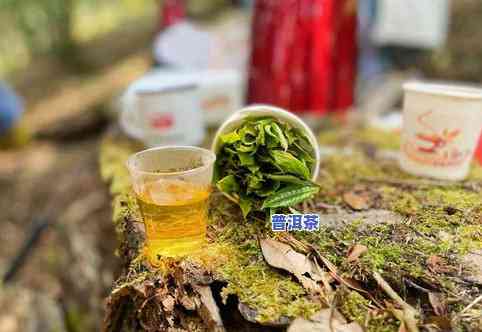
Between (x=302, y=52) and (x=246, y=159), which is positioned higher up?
(x=302, y=52)

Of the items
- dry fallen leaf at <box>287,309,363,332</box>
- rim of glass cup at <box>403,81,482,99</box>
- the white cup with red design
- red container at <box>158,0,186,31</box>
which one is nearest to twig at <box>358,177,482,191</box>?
rim of glass cup at <box>403,81,482,99</box>

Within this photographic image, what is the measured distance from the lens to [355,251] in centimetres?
96

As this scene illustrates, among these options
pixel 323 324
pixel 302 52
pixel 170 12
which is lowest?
pixel 323 324

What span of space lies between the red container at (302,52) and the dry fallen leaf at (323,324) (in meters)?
1.33

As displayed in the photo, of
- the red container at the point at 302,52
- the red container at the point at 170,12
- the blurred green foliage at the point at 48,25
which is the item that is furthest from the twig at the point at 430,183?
the blurred green foliage at the point at 48,25

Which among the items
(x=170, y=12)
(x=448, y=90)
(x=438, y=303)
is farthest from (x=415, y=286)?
(x=170, y=12)

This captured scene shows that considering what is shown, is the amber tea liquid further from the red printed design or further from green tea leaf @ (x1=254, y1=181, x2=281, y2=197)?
the red printed design

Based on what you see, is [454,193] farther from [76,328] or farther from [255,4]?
[76,328]

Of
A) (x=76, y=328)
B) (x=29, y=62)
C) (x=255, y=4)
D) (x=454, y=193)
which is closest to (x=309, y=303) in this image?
(x=454, y=193)

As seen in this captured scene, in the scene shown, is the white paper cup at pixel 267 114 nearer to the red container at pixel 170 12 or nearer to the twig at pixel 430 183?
the twig at pixel 430 183

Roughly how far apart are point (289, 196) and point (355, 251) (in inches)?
7.0

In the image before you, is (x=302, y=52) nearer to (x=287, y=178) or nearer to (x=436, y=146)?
(x=436, y=146)

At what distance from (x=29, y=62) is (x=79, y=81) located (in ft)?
1.57

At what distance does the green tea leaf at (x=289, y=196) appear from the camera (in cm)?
100
